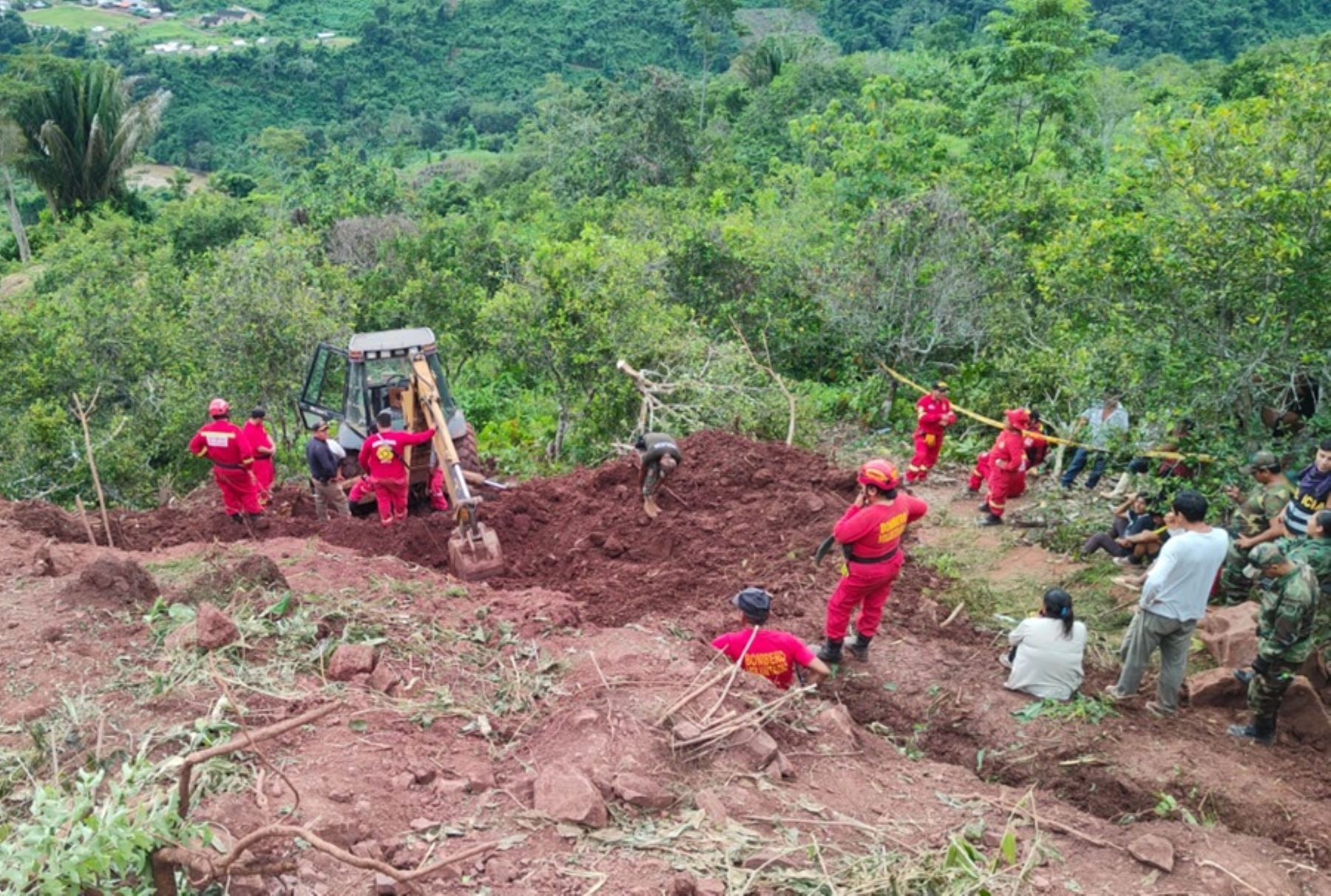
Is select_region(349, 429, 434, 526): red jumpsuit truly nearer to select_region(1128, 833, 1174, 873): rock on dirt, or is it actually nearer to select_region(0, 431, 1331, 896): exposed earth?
select_region(0, 431, 1331, 896): exposed earth

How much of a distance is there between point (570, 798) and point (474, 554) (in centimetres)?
426

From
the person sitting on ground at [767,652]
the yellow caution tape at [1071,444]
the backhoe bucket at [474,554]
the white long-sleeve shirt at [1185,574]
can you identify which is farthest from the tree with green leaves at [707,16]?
the person sitting on ground at [767,652]

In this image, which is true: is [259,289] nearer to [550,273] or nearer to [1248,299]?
[550,273]

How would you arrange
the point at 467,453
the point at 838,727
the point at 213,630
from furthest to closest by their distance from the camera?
the point at 467,453 < the point at 838,727 < the point at 213,630

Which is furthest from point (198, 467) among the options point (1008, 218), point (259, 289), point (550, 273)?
point (1008, 218)

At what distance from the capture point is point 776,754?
17.6 ft

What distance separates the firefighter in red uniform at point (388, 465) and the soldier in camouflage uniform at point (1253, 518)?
645cm

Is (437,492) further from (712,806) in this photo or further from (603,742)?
(712,806)

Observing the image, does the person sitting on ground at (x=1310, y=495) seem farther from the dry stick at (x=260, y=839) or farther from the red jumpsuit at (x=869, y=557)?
the dry stick at (x=260, y=839)

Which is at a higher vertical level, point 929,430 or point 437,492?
point 929,430

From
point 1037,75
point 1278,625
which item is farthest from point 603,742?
point 1037,75

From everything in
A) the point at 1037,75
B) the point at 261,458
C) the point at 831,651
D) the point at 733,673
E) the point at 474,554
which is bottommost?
the point at 261,458

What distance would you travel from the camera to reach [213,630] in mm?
5645

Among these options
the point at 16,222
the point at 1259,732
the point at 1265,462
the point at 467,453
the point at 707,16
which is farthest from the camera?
the point at 707,16
